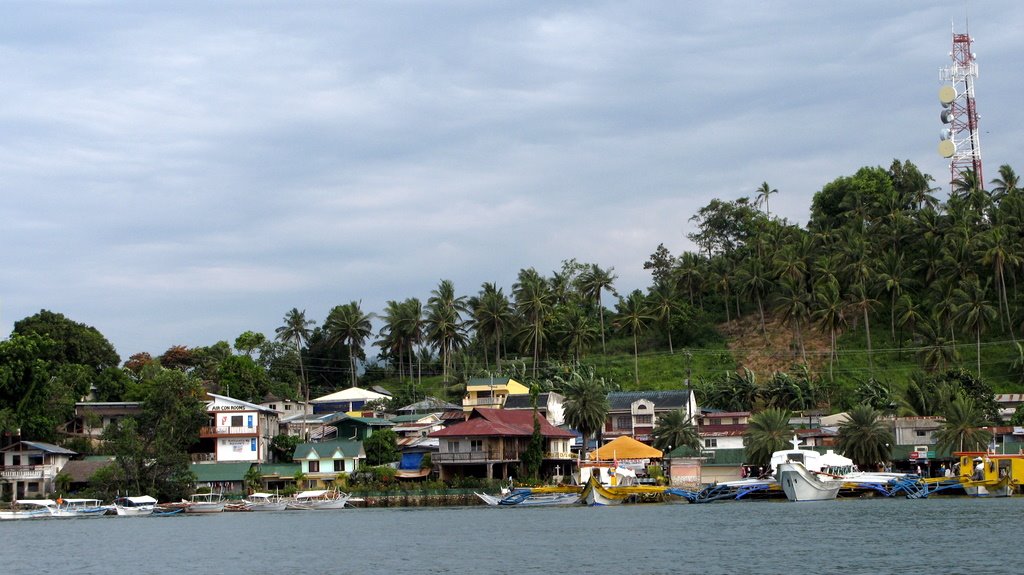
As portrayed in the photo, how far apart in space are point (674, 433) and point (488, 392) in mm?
29773

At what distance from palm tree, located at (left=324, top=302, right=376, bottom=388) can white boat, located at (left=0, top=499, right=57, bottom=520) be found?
5281 centimetres

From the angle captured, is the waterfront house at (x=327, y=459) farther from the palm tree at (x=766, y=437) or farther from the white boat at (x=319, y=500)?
the palm tree at (x=766, y=437)

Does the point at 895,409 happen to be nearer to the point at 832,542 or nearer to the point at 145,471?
the point at 832,542

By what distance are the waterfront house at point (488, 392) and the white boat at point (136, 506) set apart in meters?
37.3

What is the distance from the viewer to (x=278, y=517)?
8069cm

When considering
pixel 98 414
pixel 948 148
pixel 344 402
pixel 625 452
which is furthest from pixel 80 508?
pixel 948 148

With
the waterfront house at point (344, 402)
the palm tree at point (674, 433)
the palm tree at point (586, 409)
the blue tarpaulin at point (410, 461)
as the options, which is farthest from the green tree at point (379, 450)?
the waterfront house at point (344, 402)

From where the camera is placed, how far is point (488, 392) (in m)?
118

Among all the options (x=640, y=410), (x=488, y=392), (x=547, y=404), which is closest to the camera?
(x=640, y=410)

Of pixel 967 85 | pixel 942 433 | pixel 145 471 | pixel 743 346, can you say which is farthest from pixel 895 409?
pixel 145 471

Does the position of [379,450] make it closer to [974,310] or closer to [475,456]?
[475,456]

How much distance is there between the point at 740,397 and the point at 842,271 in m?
19.1

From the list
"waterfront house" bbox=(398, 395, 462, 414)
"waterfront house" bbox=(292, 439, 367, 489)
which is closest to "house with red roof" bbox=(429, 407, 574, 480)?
"waterfront house" bbox=(292, 439, 367, 489)

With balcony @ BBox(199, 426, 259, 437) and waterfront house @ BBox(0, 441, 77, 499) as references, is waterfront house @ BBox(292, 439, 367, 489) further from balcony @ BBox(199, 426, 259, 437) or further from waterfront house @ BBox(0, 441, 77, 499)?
waterfront house @ BBox(0, 441, 77, 499)
